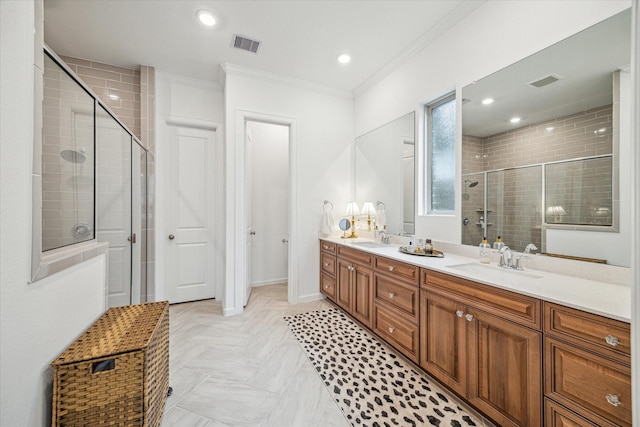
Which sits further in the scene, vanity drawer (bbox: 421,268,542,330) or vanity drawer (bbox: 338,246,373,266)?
vanity drawer (bbox: 338,246,373,266)

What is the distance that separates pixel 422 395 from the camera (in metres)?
1.60

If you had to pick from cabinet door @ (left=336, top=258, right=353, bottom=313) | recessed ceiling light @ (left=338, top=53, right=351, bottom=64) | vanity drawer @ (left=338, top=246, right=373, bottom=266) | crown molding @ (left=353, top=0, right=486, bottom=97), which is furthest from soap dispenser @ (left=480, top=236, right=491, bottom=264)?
recessed ceiling light @ (left=338, top=53, right=351, bottom=64)

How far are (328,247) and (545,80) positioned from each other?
2488 millimetres

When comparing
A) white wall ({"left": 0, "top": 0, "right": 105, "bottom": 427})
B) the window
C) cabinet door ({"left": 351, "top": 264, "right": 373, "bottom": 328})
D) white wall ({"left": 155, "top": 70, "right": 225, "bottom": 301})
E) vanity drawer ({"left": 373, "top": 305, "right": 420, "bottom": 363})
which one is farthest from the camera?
white wall ({"left": 155, "top": 70, "right": 225, "bottom": 301})

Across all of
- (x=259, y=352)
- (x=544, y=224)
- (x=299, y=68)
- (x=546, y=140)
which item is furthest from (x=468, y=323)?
(x=299, y=68)

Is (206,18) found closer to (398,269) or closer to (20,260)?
(20,260)

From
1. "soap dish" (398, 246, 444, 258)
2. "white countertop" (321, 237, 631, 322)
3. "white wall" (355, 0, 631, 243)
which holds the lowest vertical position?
"white countertop" (321, 237, 631, 322)

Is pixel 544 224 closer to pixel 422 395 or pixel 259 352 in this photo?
pixel 422 395

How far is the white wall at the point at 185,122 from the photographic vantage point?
9.98 feet

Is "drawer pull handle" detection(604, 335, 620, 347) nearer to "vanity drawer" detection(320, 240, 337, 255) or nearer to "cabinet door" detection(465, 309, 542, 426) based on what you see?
"cabinet door" detection(465, 309, 542, 426)

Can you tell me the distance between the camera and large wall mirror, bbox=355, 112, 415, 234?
2682 mm

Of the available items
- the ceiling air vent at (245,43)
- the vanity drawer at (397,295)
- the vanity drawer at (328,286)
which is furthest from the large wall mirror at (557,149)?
the ceiling air vent at (245,43)

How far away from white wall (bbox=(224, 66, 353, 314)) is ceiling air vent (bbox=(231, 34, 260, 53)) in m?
0.38

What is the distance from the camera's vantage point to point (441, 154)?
2.39m
